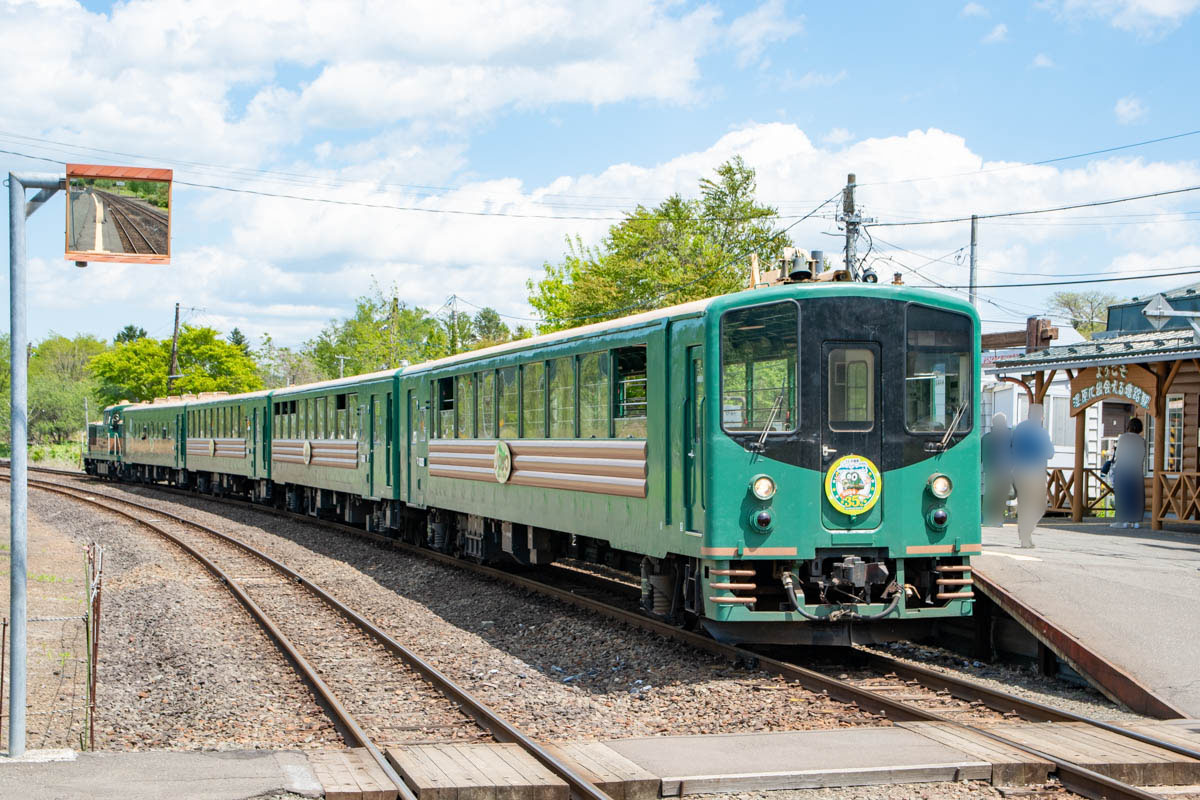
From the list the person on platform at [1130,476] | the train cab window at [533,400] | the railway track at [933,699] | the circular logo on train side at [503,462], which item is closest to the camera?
the railway track at [933,699]

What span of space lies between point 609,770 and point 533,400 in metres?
6.74

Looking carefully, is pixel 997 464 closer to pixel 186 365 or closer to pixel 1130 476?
pixel 1130 476

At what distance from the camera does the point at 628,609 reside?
488 inches

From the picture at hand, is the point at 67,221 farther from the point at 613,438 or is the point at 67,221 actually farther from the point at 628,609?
→ the point at 628,609

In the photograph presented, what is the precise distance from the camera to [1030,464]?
12016mm

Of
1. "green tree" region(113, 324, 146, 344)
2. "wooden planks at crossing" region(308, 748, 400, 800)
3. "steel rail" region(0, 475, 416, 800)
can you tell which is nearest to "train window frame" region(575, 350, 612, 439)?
"steel rail" region(0, 475, 416, 800)

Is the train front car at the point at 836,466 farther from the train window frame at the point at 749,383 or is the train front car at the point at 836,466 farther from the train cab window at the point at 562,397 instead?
the train cab window at the point at 562,397

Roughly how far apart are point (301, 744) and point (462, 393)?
27.4 feet

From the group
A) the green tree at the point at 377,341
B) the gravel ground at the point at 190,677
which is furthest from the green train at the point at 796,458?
the green tree at the point at 377,341

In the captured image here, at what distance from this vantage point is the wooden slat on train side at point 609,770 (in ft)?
20.0

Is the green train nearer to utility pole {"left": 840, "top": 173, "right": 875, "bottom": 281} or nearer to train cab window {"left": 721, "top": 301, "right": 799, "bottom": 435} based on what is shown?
train cab window {"left": 721, "top": 301, "right": 799, "bottom": 435}

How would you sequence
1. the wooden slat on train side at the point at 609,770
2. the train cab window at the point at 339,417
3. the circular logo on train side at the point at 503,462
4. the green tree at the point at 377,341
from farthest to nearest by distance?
1. the green tree at the point at 377,341
2. the train cab window at the point at 339,417
3. the circular logo on train side at the point at 503,462
4. the wooden slat on train side at the point at 609,770

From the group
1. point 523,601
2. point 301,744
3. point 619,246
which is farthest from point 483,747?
point 619,246

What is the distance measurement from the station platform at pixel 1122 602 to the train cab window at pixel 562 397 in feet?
12.7
